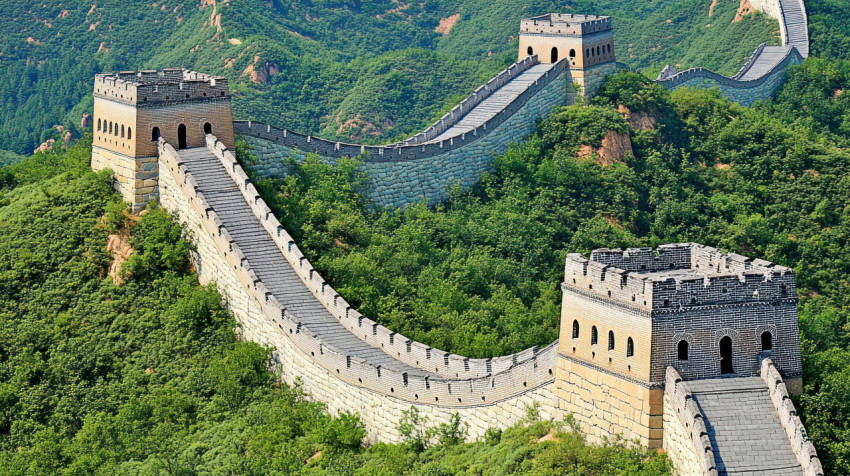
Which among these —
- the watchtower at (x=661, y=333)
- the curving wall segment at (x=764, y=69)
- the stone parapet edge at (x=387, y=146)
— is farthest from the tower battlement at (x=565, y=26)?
the watchtower at (x=661, y=333)

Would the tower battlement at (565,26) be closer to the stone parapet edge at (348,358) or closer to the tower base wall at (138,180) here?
the stone parapet edge at (348,358)

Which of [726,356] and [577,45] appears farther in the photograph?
[577,45]

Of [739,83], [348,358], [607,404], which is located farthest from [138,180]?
[739,83]

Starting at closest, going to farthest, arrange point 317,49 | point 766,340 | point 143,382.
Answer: point 766,340 < point 143,382 < point 317,49

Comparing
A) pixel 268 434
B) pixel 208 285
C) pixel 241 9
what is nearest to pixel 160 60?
pixel 241 9

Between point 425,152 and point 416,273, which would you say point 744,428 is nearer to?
point 416,273

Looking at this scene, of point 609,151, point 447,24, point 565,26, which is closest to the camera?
point 609,151

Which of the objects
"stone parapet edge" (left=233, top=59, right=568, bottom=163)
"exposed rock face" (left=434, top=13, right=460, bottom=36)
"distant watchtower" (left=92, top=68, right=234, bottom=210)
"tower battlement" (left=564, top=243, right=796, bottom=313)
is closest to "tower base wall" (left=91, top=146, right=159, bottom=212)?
"distant watchtower" (left=92, top=68, right=234, bottom=210)

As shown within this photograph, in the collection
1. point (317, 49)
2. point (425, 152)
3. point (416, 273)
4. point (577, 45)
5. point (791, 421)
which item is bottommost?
point (791, 421)
